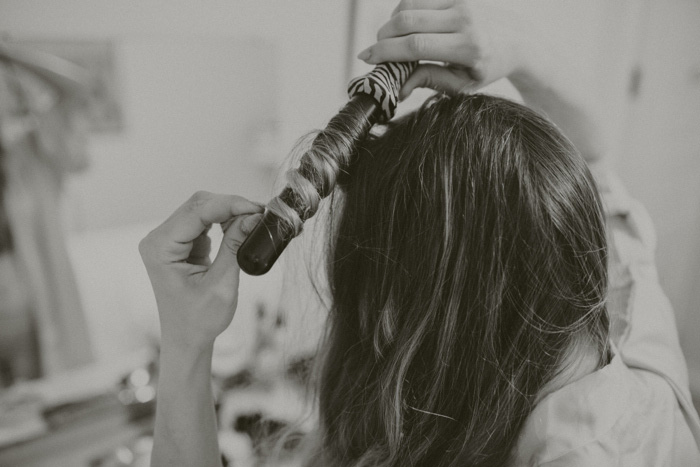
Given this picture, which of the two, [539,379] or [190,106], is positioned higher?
[190,106]

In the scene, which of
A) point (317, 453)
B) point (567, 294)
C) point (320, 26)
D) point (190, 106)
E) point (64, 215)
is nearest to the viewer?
point (567, 294)

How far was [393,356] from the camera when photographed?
21.4 inches

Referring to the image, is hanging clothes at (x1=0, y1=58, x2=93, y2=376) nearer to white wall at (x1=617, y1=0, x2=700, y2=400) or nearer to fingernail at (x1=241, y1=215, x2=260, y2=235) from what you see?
fingernail at (x1=241, y1=215, x2=260, y2=235)

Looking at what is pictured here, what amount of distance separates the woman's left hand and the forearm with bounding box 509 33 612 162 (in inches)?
17.9

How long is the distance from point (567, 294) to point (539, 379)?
10cm

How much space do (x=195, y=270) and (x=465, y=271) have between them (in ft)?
1.02

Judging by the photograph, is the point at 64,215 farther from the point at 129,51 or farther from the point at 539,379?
the point at 539,379

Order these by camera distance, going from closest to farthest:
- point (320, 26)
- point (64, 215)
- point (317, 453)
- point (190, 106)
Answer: point (317, 453), point (64, 215), point (190, 106), point (320, 26)

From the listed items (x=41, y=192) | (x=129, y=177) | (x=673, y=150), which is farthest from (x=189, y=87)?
(x=673, y=150)

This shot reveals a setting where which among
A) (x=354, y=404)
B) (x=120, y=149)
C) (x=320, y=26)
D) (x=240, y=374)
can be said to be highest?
(x=320, y=26)

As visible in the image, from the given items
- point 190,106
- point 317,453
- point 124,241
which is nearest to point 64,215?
point 124,241

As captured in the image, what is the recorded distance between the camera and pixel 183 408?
0.57 meters

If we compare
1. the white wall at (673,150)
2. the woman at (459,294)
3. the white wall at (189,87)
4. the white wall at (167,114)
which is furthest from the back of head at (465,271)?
the white wall at (673,150)

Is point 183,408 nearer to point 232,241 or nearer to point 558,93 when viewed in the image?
point 232,241
